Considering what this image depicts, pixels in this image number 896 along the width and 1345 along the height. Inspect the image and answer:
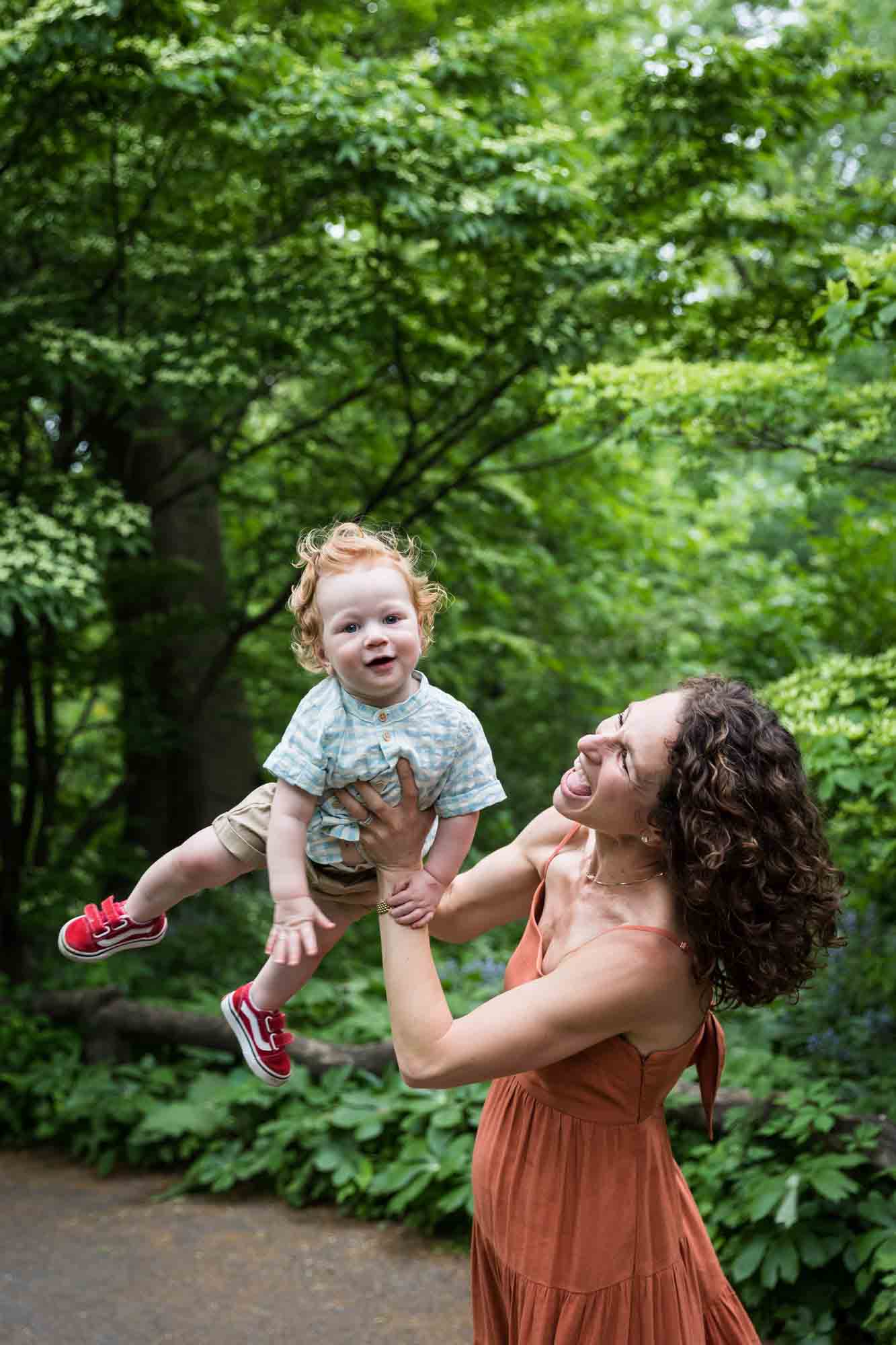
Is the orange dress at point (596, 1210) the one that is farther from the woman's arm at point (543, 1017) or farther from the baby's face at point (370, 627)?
the baby's face at point (370, 627)

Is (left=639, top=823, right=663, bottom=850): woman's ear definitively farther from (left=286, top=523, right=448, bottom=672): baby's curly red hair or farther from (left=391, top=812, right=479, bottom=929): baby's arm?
(left=286, top=523, right=448, bottom=672): baby's curly red hair

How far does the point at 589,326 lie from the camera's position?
618cm

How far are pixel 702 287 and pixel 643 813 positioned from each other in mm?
5852

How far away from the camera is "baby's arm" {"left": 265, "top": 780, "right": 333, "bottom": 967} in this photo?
A: 6.65ft

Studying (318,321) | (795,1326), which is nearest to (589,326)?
(318,321)

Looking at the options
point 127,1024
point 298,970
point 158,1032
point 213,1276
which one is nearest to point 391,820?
point 298,970

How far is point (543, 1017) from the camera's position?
1951 millimetres

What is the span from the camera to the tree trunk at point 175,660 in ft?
23.0

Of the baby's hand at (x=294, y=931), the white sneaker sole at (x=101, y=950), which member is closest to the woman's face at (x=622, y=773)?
the baby's hand at (x=294, y=931)

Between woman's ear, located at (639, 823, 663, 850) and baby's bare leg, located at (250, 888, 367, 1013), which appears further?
baby's bare leg, located at (250, 888, 367, 1013)

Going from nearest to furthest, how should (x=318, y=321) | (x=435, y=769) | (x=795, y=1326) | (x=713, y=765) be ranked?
(x=713, y=765), (x=435, y=769), (x=795, y=1326), (x=318, y=321)

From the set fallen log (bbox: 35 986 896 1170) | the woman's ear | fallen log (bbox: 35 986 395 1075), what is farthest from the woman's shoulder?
fallen log (bbox: 35 986 395 1075)

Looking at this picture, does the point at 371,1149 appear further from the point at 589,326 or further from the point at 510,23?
the point at 510,23

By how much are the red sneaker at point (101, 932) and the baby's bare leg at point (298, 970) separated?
0.81ft
